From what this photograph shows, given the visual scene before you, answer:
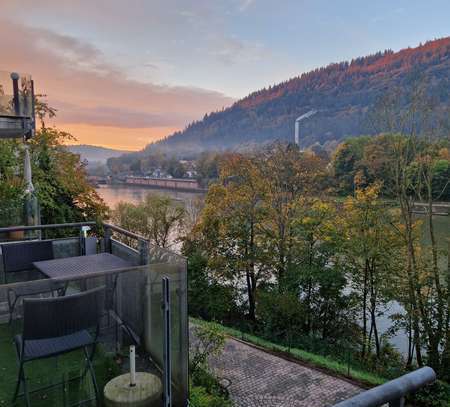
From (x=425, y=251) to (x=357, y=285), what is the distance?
6.78 feet

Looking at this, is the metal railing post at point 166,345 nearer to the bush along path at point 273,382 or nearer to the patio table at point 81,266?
the patio table at point 81,266

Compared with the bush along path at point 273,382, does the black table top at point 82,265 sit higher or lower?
higher

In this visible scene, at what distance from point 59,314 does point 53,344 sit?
0.81 feet

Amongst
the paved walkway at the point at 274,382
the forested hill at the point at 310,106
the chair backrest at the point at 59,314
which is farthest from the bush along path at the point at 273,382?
the forested hill at the point at 310,106

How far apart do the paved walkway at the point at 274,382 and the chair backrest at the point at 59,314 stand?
3.78 m

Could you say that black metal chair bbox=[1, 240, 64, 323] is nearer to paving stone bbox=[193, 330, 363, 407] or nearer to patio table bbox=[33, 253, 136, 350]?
patio table bbox=[33, 253, 136, 350]

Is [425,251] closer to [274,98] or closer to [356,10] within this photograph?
[356,10]

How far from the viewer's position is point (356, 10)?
75.2 ft

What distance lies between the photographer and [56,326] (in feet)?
8.18

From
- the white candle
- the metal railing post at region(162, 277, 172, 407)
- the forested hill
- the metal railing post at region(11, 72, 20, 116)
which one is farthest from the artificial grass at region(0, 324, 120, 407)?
the forested hill

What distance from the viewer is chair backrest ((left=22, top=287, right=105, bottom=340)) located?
2396 mm

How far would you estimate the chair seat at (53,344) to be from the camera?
2.46 metres

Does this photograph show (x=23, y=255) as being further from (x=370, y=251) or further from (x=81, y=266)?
(x=370, y=251)

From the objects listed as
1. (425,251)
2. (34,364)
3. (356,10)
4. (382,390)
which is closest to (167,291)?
(34,364)
